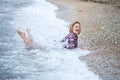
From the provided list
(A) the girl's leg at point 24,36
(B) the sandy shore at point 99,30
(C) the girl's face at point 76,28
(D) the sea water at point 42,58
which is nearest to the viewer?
(D) the sea water at point 42,58

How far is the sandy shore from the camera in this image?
11216mm

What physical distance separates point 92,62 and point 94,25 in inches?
255

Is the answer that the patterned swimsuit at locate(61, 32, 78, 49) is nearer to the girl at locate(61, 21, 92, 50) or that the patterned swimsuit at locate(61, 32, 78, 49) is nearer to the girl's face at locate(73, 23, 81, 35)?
the girl at locate(61, 21, 92, 50)

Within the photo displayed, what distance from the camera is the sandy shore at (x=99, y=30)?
1122 cm

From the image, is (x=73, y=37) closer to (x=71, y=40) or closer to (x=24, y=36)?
(x=71, y=40)

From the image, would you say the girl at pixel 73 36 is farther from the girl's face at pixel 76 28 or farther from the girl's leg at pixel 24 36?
the girl's leg at pixel 24 36

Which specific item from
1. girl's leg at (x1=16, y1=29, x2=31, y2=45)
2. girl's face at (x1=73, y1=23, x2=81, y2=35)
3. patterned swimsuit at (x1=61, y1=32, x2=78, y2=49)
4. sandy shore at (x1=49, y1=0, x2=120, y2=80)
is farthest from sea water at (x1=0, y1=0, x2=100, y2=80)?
girl's face at (x1=73, y1=23, x2=81, y2=35)

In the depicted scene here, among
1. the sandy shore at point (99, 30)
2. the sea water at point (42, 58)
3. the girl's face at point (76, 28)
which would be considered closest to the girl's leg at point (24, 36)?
the sea water at point (42, 58)

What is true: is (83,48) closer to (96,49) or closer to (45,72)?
(96,49)

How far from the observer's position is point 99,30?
16.4 meters

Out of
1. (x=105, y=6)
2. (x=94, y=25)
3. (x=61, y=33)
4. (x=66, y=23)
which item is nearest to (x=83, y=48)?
(x=61, y=33)

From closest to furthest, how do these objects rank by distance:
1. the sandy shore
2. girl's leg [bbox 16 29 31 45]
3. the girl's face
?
the sandy shore
the girl's face
girl's leg [bbox 16 29 31 45]

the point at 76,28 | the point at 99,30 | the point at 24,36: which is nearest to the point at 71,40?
the point at 76,28

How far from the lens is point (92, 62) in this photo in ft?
38.2
